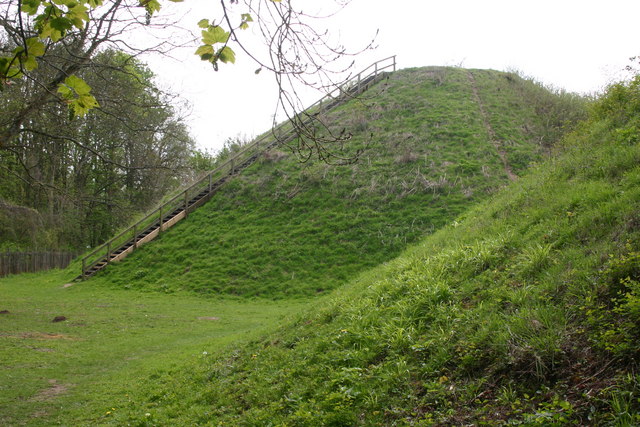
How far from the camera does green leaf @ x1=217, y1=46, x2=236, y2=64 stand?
318cm

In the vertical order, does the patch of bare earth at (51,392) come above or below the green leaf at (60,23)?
below

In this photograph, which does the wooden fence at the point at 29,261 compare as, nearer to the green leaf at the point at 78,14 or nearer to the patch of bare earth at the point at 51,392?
the patch of bare earth at the point at 51,392

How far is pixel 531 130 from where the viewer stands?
24062 millimetres

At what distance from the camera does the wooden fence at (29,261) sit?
960 inches

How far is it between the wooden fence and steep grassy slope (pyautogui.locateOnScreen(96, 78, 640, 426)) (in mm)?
21973

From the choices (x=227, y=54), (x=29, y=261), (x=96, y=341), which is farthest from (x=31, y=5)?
(x=29, y=261)

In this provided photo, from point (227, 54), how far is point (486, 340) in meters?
3.63

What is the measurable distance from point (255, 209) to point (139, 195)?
1927 cm

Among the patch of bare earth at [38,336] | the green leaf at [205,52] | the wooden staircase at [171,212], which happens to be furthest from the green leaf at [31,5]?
the wooden staircase at [171,212]

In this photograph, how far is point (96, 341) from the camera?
11.4m

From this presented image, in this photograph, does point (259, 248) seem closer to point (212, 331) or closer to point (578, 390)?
point (212, 331)

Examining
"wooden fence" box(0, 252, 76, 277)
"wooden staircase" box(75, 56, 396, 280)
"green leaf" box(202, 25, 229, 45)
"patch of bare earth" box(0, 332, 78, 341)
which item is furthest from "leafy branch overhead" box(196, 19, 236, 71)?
"wooden fence" box(0, 252, 76, 277)

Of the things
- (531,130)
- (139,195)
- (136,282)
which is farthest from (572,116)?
(139,195)

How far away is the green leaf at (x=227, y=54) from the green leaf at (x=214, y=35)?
0.06 metres
